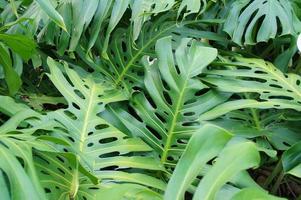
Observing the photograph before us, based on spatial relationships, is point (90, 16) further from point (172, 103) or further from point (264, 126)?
point (264, 126)

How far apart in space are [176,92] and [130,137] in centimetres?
14

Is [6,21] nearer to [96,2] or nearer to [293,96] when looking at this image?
[96,2]

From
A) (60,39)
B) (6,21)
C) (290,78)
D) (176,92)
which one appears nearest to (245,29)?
(290,78)

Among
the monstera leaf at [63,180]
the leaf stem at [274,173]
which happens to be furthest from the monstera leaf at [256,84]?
the monstera leaf at [63,180]

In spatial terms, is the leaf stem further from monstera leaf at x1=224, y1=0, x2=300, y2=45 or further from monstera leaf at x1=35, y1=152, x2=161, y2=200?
monstera leaf at x1=35, y1=152, x2=161, y2=200

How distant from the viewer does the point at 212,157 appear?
59 centimetres

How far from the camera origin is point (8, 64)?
926 mm

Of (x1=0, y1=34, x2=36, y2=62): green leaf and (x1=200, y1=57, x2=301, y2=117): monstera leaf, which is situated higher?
(x1=0, y1=34, x2=36, y2=62): green leaf

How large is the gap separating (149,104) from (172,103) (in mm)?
52

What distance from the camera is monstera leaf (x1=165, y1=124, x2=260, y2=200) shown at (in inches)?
22.7

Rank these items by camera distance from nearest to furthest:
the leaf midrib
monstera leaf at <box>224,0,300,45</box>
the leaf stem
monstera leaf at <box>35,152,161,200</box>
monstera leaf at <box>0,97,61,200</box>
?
monstera leaf at <box>0,97,61,200</box> < monstera leaf at <box>35,152,161,200</box> < the leaf midrib < the leaf stem < monstera leaf at <box>224,0,300,45</box>

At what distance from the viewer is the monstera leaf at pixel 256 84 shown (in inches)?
35.8

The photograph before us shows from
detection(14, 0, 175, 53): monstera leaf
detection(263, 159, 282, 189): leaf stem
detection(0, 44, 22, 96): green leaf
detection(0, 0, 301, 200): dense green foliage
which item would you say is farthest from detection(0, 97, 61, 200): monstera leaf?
detection(263, 159, 282, 189): leaf stem

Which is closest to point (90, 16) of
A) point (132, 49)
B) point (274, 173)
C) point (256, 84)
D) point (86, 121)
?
point (132, 49)
